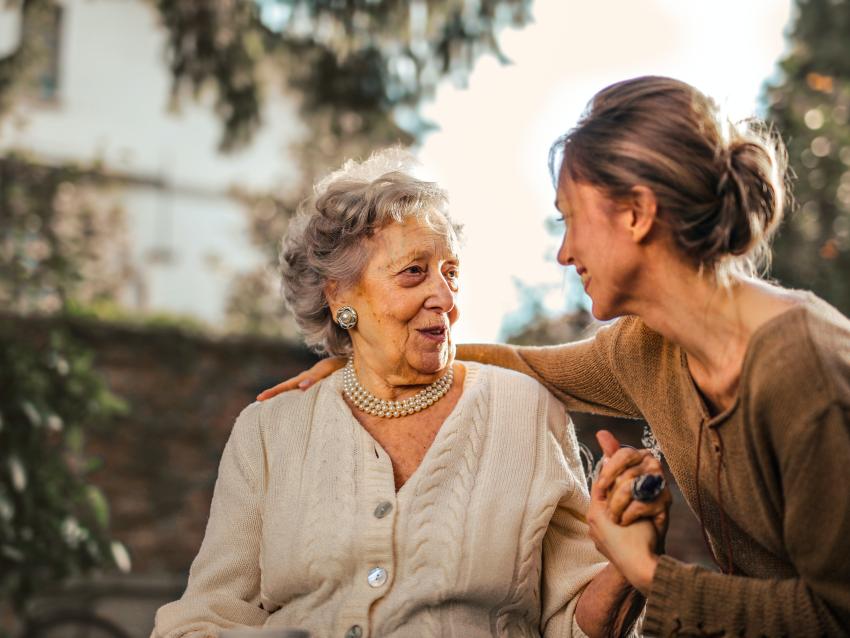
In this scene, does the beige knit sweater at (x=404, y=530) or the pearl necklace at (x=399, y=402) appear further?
the pearl necklace at (x=399, y=402)

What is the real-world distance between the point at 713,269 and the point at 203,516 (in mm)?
7579

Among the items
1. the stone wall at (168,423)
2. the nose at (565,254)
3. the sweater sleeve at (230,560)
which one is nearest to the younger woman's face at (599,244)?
the nose at (565,254)

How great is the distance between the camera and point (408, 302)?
111 inches

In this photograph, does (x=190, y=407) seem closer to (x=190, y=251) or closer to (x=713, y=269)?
(x=713, y=269)

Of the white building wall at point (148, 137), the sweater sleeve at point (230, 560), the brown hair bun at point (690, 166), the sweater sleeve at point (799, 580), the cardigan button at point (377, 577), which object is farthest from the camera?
the white building wall at point (148, 137)

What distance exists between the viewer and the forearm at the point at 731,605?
2.09m

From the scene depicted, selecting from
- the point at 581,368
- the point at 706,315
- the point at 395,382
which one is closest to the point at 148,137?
the point at 395,382

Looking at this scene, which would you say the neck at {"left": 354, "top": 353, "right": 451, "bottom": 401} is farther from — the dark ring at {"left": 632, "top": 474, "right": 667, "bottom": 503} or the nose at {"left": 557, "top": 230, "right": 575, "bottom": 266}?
the dark ring at {"left": 632, "top": 474, "right": 667, "bottom": 503}

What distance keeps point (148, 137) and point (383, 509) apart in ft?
57.9

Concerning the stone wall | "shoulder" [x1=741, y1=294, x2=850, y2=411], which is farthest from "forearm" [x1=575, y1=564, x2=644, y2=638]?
the stone wall

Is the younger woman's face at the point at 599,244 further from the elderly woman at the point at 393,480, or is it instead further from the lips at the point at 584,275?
the elderly woman at the point at 393,480

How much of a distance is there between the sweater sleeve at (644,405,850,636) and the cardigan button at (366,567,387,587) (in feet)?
2.15

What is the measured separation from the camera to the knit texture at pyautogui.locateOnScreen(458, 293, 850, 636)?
2.05m

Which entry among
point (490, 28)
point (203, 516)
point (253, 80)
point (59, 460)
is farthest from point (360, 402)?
point (203, 516)
